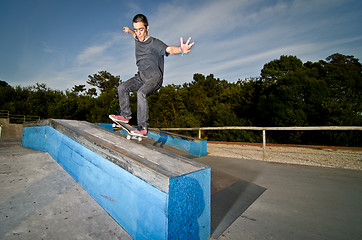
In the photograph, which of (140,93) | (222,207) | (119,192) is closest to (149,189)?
(119,192)

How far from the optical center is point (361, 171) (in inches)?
133

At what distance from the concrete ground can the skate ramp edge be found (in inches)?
6.1

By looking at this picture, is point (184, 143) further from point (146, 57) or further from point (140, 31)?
point (140, 31)

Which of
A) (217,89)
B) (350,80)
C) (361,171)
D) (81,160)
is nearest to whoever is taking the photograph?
(81,160)

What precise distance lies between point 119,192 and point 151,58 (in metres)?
2.05

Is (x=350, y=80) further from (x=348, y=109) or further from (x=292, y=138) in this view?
(x=292, y=138)

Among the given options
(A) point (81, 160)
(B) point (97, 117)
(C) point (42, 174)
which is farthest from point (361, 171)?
(B) point (97, 117)

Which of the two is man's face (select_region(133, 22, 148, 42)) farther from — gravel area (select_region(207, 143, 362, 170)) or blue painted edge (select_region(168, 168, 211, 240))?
gravel area (select_region(207, 143, 362, 170))

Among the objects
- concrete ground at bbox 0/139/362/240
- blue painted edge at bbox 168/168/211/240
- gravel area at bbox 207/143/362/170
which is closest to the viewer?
blue painted edge at bbox 168/168/211/240

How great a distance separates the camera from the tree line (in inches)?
383

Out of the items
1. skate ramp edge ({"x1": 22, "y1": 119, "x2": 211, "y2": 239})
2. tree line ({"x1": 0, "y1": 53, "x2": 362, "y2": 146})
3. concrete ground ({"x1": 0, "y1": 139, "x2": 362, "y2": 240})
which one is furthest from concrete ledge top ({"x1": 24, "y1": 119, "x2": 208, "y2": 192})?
tree line ({"x1": 0, "y1": 53, "x2": 362, "y2": 146})

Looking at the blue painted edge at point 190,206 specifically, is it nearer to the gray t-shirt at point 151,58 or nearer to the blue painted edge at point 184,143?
the gray t-shirt at point 151,58

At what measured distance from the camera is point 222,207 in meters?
2.01

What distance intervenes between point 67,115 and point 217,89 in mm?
22568
